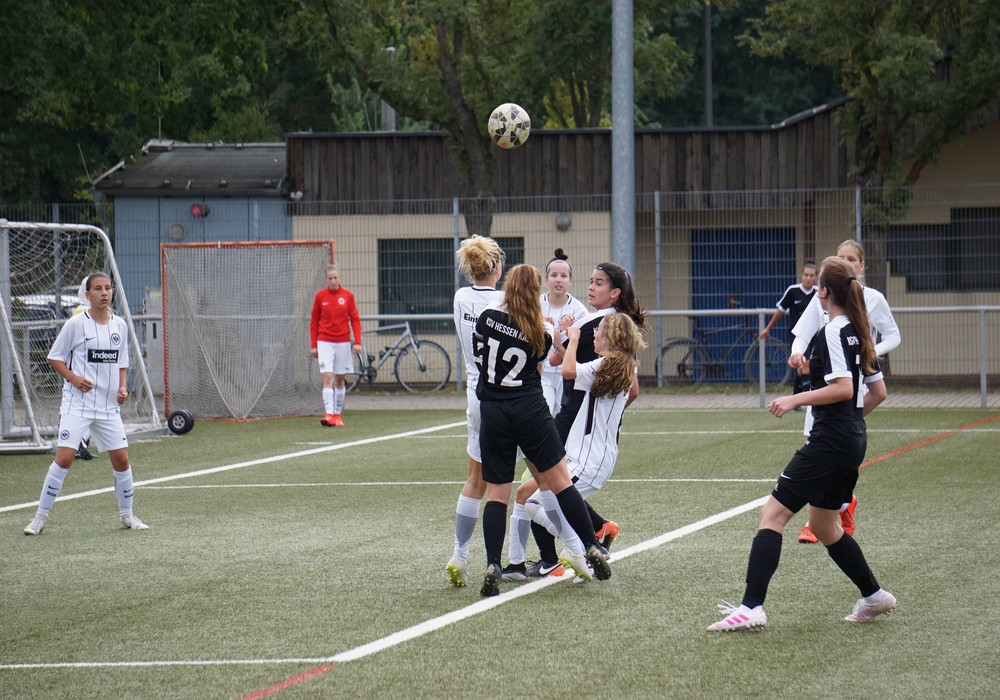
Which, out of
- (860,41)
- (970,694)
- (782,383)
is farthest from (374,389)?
(970,694)

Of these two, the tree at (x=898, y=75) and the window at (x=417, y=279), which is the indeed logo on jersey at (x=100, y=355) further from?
the tree at (x=898, y=75)

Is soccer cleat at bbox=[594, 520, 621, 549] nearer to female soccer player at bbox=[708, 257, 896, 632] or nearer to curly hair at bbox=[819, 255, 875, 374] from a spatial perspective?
female soccer player at bbox=[708, 257, 896, 632]

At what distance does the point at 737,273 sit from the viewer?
20.7 m

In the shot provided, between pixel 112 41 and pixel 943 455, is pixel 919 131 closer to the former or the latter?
pixel 943 455

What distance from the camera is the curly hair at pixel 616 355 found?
6.86 meters

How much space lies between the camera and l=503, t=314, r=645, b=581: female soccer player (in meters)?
6.88

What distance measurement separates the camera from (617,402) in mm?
7082

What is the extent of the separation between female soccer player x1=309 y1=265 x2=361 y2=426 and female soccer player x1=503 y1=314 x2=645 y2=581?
9419 millimetres

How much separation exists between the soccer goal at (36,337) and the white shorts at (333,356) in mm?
2170

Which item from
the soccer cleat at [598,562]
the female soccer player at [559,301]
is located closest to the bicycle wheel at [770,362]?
the female soccer player at [559,301]

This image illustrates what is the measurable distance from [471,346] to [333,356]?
9680 mm

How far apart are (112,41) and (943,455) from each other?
15.8m

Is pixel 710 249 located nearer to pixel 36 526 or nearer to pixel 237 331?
pixel 237 331

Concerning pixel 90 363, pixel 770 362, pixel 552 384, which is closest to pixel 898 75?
pixel 770 362
